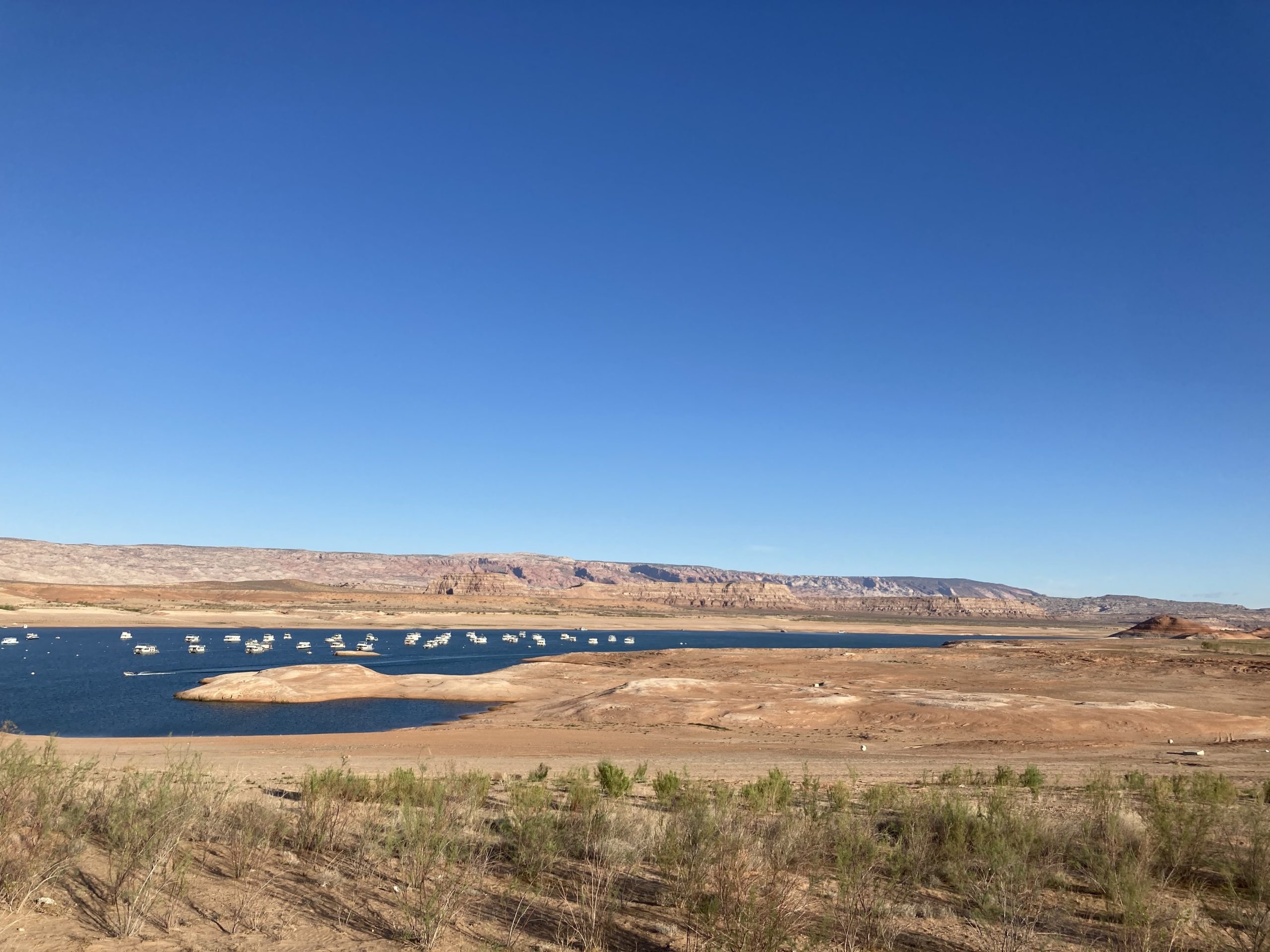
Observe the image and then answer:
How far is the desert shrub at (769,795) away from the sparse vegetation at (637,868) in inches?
6.3

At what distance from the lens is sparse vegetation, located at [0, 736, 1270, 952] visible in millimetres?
7332

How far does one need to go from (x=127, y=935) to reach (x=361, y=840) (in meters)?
3.47

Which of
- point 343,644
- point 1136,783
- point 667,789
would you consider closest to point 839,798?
point 667,789

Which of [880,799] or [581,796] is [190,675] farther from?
[880,799]

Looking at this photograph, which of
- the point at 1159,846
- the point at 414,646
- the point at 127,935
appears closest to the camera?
the point at 127,935

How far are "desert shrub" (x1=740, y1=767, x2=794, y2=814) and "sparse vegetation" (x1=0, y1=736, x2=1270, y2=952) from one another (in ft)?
0.53

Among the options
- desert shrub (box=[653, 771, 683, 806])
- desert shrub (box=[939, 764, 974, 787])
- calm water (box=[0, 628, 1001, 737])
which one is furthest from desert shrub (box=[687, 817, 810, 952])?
calm water (box=[0, 628, 1001, 737])

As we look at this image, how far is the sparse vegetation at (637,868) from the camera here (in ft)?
24.1

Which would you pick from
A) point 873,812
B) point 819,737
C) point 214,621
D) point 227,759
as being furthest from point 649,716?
point 214,621

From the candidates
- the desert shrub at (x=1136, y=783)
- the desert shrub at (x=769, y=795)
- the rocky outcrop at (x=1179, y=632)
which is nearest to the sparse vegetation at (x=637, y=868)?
the desert shrub at (x=769, y=795)

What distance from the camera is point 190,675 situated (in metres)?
58.1

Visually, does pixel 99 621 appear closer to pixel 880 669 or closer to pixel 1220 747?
pixel 880 669

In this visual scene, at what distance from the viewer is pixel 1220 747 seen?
28.2 meters

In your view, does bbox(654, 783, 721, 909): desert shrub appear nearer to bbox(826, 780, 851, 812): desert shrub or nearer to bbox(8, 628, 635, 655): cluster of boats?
bbox(826, 780, 851, 812): desert shrub
